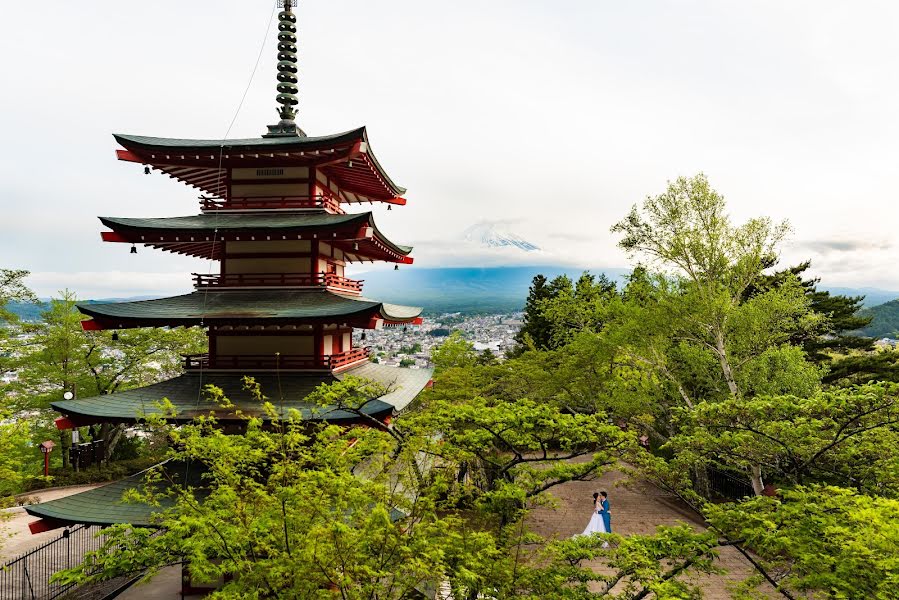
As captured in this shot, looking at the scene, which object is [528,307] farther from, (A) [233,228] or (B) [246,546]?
(B) [246,546]

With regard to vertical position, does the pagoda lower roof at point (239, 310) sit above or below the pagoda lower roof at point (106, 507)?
above

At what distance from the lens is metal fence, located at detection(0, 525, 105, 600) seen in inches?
477

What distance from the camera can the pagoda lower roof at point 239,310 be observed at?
36.7ft

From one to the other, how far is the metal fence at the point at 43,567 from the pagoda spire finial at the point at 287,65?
13.4 m

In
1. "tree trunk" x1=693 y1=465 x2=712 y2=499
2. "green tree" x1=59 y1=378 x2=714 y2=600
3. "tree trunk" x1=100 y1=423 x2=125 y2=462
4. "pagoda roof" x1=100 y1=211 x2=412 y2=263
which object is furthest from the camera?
"tree trunk" x1=100 y1=423 x2=125 y2=462

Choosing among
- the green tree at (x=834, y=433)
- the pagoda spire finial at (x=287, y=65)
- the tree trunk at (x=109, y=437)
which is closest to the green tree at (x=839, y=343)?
the green tree at (x=834, y=433)

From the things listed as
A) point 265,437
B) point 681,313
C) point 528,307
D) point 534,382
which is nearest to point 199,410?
point 265,437

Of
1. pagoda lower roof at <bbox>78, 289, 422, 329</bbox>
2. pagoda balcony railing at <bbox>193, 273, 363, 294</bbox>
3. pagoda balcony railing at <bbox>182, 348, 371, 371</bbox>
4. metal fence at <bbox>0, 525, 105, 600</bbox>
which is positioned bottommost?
metal fence at <bbox>0, 525, 105, 600</bbox>

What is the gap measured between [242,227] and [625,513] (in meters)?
17.6

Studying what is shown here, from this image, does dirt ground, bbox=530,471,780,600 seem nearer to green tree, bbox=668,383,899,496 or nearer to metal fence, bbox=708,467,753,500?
metal fence, bbox=708,467,753,500

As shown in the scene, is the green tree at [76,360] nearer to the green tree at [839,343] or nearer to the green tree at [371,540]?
the green tree at [371,540]

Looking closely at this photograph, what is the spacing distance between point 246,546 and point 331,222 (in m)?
8.10

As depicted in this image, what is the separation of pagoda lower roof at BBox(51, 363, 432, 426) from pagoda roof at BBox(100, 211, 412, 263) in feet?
12.9

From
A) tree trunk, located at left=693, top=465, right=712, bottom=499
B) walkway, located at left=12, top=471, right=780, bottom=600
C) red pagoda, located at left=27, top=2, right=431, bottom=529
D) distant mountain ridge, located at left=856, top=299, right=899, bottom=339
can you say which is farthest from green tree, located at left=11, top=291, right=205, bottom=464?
distant mountain ridge, located at left=856, top=299, right=899, bottom=339
